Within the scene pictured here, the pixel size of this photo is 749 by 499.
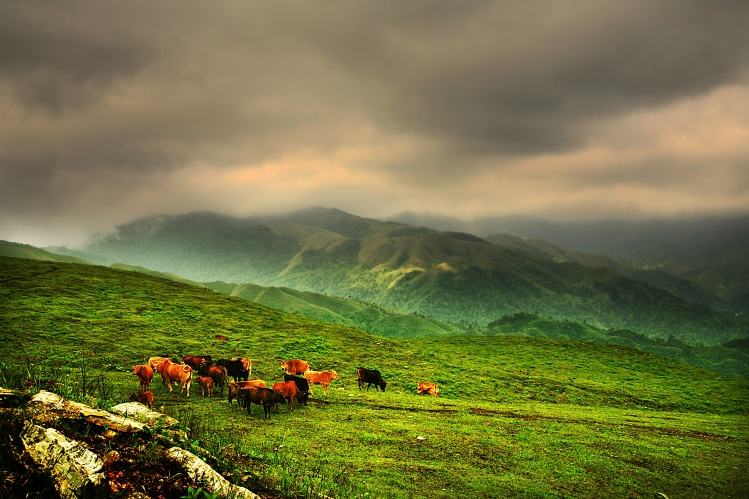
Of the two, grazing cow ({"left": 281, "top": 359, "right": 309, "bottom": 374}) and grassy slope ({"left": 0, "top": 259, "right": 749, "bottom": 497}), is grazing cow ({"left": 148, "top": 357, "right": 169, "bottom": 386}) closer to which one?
grassy slope ({"left": 0, "top": 259, "right": 749, "bottom": 497})

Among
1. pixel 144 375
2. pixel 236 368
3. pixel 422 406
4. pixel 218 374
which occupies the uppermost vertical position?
pixel 144 375

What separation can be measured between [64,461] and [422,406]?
2535 cm

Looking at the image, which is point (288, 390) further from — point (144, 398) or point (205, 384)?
point (144, 398)

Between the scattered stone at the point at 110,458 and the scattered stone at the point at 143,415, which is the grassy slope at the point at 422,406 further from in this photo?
the scattered stone at the point at 110,458

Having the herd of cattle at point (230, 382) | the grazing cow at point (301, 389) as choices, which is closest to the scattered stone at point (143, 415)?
the herd of cattle at point (230, 382)

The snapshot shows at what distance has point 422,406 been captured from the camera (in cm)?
2923

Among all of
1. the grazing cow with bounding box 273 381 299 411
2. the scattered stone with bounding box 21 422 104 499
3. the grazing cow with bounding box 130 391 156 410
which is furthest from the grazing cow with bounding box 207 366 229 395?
the scattered stone with bounding box 21 422 104 499

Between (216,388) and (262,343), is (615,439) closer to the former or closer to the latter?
(216,388)

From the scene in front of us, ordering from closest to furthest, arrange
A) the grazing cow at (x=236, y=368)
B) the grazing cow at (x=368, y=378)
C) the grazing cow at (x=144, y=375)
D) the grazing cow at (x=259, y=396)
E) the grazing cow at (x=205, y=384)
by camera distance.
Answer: the grazing cow at (x=259, y=396), the grazing cow at (x=144, y=375), the grazing cow at (x=205, y=384), the grazing cow at (x=236, y=368), the grazing cow at (x=368, y=378)

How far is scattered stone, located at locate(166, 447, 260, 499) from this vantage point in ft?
26.1

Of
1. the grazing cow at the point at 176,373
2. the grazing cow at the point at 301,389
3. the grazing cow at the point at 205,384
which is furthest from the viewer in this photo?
the grazing cow at the point at 301,389

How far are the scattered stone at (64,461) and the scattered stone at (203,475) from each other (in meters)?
1.37

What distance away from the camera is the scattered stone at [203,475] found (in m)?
7.96

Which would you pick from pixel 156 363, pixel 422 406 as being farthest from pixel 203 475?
A: pixel 422 406
